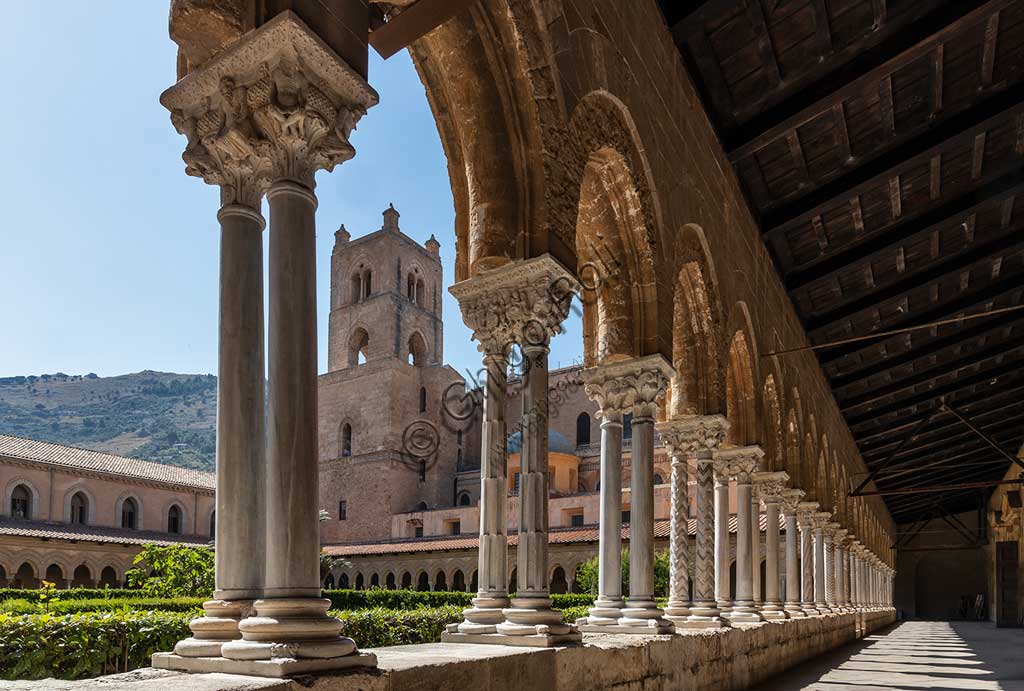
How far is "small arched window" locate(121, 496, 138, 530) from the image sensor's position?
38.8m

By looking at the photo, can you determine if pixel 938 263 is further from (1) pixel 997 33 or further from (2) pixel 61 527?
(2) pixel 61 527

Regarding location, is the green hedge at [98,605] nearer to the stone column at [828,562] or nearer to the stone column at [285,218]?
the stone column at [285,218]

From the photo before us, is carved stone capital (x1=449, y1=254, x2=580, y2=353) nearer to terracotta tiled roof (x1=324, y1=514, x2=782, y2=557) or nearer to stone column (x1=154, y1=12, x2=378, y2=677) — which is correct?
stone column (x1=154, y1=12, x2=378, y2=677)

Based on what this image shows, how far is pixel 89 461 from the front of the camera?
37.9 meters

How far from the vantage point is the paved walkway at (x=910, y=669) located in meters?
8.83

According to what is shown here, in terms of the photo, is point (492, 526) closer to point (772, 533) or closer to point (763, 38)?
point (763, 38)

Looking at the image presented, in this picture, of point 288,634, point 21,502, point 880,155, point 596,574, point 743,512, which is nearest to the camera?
point 288,634

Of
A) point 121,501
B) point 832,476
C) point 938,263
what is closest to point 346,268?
point 121,501

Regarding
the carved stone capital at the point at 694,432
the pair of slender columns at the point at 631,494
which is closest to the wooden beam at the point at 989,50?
the carved stone capital at the point at 694,432

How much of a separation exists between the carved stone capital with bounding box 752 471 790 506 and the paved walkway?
2.17 metres

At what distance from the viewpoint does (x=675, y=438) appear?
927 cm

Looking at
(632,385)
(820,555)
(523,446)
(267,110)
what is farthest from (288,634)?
(820,555)

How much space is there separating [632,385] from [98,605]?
947 centimetres

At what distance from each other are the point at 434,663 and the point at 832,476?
1655 centimetres
